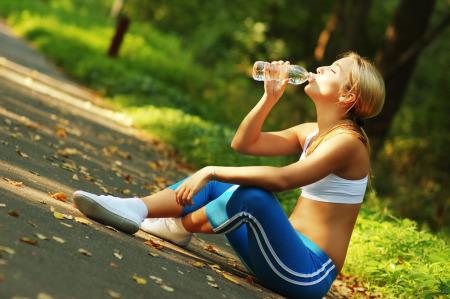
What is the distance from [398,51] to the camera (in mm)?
14750

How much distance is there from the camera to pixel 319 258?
160 inches

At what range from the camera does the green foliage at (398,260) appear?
195 inches

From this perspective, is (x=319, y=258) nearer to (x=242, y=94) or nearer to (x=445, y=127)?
(x=242, y=94)

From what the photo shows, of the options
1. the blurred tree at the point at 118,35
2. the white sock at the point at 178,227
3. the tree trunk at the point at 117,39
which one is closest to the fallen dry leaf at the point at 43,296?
the white sock at the point at 178,227

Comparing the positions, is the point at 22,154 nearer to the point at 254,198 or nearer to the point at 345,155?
the point at 254,198

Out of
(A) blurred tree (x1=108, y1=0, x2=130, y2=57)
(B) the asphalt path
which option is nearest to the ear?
(B) the asphalt path

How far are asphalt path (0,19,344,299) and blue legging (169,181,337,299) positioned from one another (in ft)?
0.73

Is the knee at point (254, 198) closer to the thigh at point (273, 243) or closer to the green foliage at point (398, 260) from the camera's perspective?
the thigh at point (273, 243)

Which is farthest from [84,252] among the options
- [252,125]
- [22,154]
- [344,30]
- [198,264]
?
[344,30]

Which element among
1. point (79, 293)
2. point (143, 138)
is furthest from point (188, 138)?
point (79, 293)

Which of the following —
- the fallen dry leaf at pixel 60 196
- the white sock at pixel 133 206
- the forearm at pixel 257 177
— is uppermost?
the forearm at pixel 257 177

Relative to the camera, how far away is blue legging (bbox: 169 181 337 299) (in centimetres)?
387

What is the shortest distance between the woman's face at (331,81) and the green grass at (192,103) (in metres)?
1.60

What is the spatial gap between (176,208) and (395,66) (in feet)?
35.7
